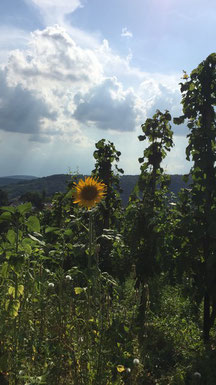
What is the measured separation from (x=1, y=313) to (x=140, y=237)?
3.85 metres

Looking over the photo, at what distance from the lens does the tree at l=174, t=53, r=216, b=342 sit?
460 cm

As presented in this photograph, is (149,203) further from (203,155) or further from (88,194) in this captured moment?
(88,194)

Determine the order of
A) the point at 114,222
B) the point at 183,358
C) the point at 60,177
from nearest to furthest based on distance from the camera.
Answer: the point at 183,358, the point at 114,222, the point at 60,177

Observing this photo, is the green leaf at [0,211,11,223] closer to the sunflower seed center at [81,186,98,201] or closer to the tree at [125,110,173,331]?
the sunflower seed center at [81,186,98,201]

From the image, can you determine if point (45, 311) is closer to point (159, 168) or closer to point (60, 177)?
point (159, 168)

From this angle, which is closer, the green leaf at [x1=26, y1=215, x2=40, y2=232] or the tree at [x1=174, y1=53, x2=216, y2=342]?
the green leaf at [x1=26, y1=215, x2=40, y2=232]

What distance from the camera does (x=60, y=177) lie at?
16475cm

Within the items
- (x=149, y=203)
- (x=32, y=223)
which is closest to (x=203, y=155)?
(x=149, y=203)

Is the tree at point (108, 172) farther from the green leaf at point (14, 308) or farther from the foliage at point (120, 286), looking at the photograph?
the green leaf at point (14, 308)

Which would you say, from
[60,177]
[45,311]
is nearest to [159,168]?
[45,311]

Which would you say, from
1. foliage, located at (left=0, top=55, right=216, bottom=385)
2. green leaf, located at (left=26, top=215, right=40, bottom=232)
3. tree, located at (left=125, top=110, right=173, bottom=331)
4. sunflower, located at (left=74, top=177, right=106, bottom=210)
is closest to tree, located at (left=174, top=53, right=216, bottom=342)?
foliage, located at (left=0, top=55, right=216, bottom=385)

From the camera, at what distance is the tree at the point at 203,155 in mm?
4598

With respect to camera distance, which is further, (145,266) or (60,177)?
(60,177)

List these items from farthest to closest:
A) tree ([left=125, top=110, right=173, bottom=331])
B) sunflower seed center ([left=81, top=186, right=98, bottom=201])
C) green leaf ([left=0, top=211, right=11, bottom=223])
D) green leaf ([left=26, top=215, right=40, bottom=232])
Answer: tree ([left=125, top=110, right=173, bottom=331])
sunflower seed center ([left=81, top=186, right=98, bottom=201])
green leaf ([left=26, top=215, right=40, bottom=232])
green leaf ([left=0, top=211, right=11, bottom=223])
